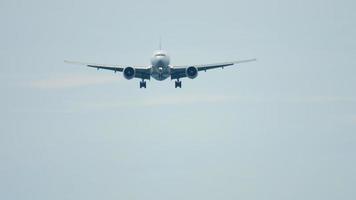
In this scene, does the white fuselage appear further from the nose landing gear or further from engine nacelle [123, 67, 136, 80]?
the nose landing gear

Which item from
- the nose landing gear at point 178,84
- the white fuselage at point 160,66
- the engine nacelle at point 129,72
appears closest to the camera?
the white fuselage at point 160,66

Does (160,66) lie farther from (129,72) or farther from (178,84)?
(178,84)

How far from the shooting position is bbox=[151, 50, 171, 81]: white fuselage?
144000 mm

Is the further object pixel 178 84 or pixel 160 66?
pixel 178 84

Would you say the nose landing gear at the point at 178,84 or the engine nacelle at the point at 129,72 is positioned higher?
the engine nacelle at the point at 129,72

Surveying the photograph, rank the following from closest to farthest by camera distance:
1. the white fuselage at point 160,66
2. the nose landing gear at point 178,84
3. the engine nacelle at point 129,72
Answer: the white fuselage at point 160,66
the engine nacelle at point 129,72
the nose landing gear at point 178,84

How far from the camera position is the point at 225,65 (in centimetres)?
14875

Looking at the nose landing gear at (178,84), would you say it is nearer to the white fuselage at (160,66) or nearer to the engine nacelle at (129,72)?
the white fuselage at (160,66)

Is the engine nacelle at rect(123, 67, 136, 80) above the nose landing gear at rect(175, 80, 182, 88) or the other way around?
above

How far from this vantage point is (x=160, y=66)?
144m

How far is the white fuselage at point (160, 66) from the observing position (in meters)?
144

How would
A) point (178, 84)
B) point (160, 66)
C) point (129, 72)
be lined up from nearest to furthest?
point (160, 66)
point (129, 72)
point (178, 84)

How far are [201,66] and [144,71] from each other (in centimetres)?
951

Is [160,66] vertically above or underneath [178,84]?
above
